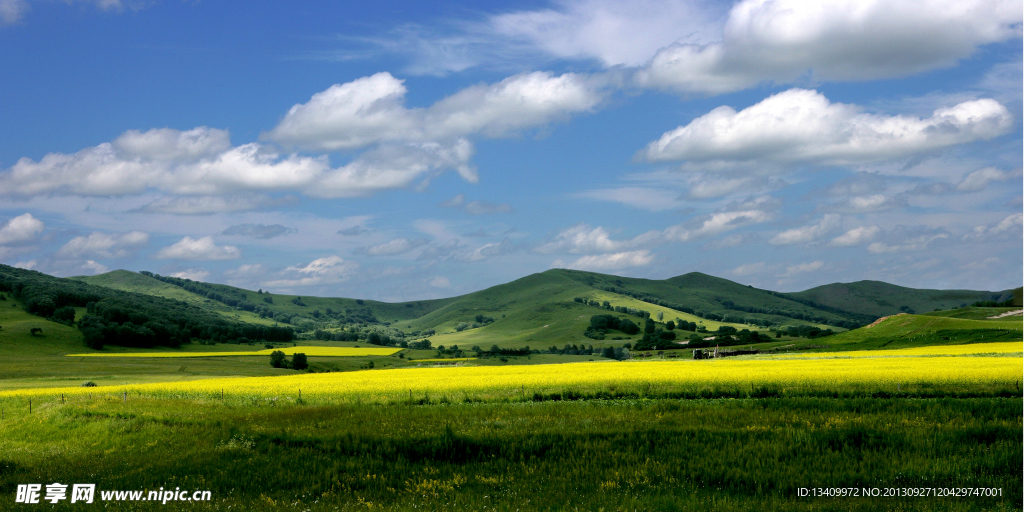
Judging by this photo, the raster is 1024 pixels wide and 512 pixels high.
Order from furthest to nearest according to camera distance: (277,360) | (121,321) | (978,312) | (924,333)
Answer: (121,321), (978,312), (277,360), (924,333)

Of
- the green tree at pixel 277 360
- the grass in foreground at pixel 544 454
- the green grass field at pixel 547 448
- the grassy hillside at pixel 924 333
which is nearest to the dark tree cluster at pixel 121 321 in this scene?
the green tree at pixel 277 360

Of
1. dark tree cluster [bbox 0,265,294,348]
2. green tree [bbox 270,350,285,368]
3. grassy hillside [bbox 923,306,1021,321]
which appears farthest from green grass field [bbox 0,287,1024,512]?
dark tree cluster [bbox 0,265,294,348]

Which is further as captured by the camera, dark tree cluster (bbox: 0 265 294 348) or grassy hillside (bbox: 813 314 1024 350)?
dark tree cluster (bbox: 0 265 294 348)

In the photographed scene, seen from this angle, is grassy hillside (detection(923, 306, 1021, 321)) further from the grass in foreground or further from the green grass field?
the grass in foreground

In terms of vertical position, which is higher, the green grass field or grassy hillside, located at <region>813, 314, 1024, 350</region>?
grassy hillside, located at <region>813, 314, 1024, 350</region>

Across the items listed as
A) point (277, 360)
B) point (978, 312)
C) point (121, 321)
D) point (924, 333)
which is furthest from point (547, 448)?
point (121, 321)

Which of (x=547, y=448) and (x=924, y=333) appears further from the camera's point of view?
(x=924, y=333)

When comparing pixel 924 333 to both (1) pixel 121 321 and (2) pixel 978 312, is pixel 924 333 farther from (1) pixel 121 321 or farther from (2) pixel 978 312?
(1) pixel 121 321

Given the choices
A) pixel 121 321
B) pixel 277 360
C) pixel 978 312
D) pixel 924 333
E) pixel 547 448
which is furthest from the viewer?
pixel 121 321

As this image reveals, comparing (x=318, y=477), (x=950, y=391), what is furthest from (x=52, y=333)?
(x=950, y=391)

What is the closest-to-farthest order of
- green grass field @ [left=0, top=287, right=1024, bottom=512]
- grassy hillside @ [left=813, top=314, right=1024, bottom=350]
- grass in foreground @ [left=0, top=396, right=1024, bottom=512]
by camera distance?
grass in foreground @ [left=0, top=396, right=1024, bottom=512], green grass field @ [left=0, top=287, right=1024, bottom=512], grassy hillside @ [left=813, top=314, right=1024, bottom=350]

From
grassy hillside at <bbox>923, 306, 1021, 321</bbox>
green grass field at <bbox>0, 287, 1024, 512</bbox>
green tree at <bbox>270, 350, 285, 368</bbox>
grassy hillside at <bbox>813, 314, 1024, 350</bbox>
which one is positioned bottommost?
green tree at <bbox>270, 350, 285, 368</bbox>

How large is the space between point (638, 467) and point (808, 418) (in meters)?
9.94

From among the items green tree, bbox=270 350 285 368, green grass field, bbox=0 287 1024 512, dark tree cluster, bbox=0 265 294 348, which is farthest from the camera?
dark tree cluster, bbox=0 265 294 348
